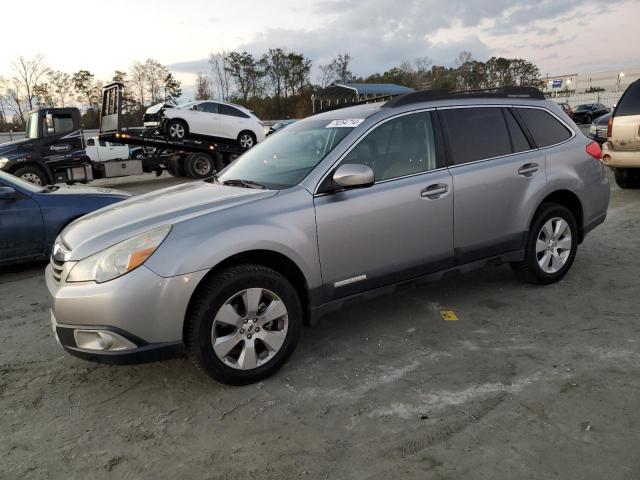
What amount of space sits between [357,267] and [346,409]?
1000 mm

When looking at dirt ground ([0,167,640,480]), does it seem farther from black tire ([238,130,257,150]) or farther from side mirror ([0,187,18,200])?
black tire ([238,130,257,150])

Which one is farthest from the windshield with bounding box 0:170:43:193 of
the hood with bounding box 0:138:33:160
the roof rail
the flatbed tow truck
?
the hood with bounding box 0:138:33:160

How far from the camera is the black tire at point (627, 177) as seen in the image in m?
9.41

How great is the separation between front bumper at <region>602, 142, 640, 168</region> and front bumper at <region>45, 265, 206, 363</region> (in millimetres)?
7989

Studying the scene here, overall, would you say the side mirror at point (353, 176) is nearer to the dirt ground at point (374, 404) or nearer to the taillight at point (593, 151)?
the dirt ground at point (374, 404)

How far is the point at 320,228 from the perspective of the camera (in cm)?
331

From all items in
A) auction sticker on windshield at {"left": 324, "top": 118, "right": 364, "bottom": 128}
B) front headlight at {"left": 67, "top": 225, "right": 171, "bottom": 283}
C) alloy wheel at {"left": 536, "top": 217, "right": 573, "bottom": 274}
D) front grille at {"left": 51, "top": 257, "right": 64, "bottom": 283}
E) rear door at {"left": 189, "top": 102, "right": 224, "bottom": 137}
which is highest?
rear door at {"left": 189, "top": 102, "right": 224, "bottom": 137}

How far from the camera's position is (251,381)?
10.3ft

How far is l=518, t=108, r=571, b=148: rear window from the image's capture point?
4500mm

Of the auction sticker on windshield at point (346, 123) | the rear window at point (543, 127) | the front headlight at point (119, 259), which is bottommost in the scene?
the front headlight at point (119, 259)

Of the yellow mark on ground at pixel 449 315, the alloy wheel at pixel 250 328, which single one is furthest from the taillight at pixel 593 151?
the alloy wheel at pixel 250 328

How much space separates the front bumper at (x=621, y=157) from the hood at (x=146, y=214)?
289 inches

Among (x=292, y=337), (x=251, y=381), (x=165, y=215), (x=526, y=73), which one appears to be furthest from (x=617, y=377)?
(x=526, y=73)

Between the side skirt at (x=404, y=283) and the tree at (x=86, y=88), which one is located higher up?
the tree at (x=86, y=88)
